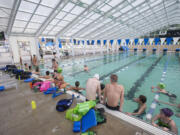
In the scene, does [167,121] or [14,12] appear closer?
[167,121]

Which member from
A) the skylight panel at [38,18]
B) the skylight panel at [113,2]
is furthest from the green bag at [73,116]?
the skylight panel at [113,2]

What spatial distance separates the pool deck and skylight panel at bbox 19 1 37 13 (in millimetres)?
6685

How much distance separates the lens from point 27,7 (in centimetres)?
651

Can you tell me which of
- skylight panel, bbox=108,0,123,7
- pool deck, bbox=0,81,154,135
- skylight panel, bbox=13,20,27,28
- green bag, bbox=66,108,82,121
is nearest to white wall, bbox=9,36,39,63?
skylight panel, bbox=13,20,27,28

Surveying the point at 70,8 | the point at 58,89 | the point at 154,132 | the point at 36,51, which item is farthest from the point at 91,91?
the point at 36,51

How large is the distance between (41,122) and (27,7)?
8.02 metres

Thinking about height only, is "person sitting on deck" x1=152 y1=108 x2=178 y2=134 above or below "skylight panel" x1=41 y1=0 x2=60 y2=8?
below

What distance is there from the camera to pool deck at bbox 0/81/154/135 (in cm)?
161

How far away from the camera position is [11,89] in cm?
363

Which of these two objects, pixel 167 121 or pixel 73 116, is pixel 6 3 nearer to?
pixel 73 116

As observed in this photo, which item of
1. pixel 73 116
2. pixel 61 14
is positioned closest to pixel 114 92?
pixel 73 116

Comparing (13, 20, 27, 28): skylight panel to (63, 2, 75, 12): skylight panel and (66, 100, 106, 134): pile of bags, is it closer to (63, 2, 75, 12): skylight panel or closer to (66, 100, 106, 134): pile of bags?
(63, 2, 75, 12): skylight panel

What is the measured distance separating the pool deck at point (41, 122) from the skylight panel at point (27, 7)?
668 centimetres

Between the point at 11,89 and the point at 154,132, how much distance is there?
476 centimetres
